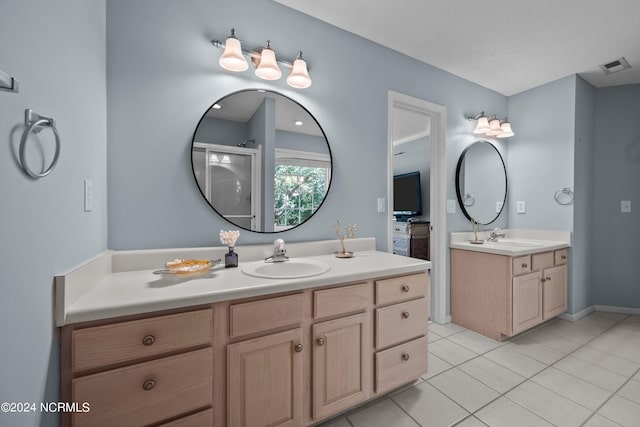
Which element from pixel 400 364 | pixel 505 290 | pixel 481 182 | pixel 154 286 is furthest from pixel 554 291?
pixel 154 286

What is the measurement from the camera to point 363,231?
6.64 feet

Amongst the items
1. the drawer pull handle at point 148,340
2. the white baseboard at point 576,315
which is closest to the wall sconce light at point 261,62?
the drawer pull handle at point 148,340

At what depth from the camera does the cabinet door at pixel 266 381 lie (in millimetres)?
1042

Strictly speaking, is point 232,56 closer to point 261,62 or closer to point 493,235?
point 261,62

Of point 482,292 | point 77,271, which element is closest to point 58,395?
point 77,271

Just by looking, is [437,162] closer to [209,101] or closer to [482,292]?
[482,292]

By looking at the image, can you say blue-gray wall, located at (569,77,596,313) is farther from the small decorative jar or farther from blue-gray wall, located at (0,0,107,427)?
blue-gray wall, located at (0,0,107,427)

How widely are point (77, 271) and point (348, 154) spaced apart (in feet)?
5.35

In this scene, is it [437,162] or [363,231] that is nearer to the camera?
[363,231]

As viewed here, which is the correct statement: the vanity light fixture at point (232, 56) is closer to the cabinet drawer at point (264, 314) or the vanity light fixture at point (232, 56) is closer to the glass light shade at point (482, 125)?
the cabinet drawer at point (264, 314)

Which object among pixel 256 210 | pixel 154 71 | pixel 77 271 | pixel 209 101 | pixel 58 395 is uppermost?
pixel 154 71

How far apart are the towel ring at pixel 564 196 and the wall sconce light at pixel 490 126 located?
0.76 m

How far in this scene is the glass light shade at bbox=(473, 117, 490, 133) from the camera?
104 inches

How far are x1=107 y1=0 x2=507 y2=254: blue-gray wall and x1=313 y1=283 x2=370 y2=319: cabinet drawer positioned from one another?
58cm
